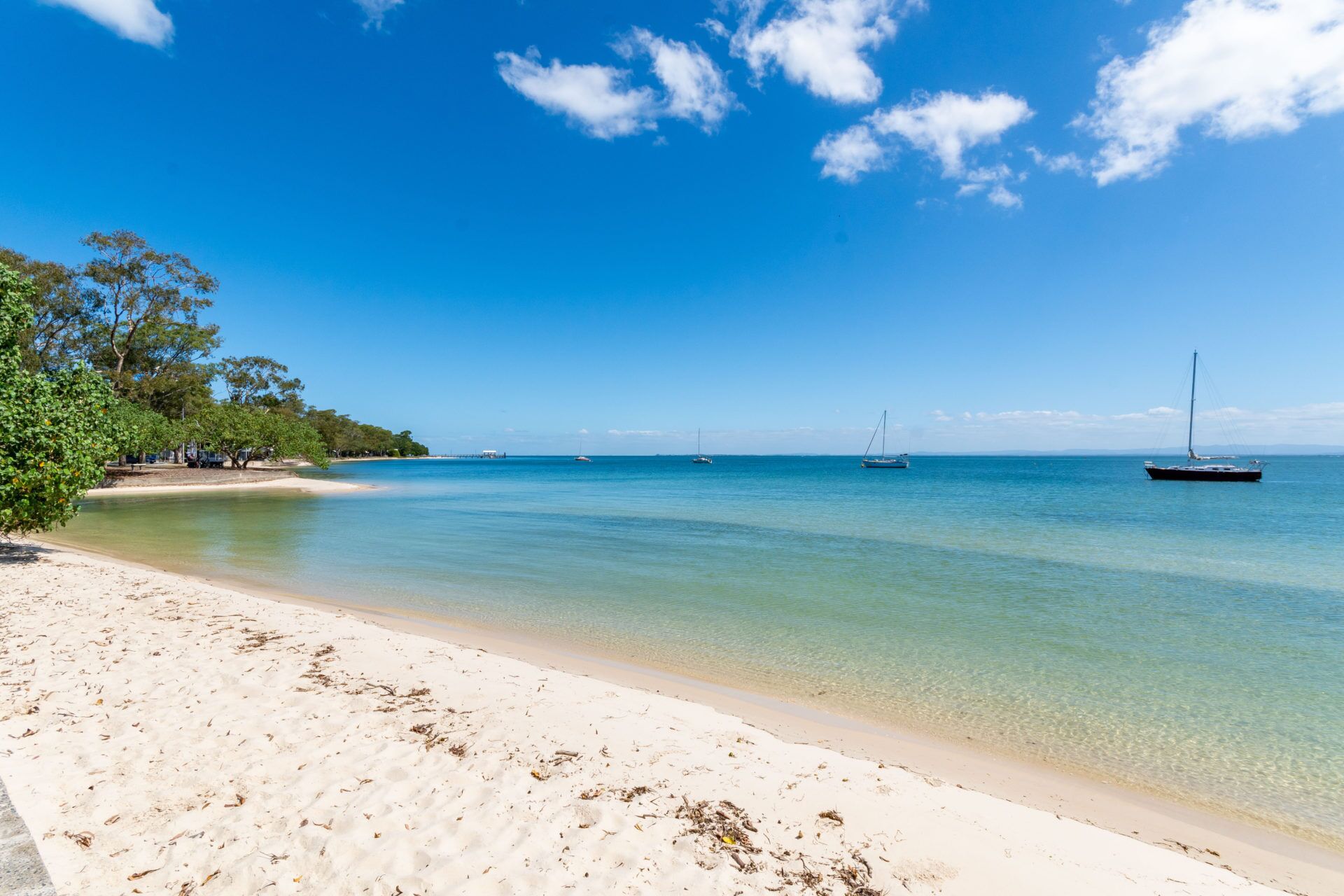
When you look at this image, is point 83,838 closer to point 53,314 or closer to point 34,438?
point 34,438

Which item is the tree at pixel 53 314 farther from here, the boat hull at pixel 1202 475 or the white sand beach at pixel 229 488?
the boat hull at pixel 1202 475

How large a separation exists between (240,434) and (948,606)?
224ft

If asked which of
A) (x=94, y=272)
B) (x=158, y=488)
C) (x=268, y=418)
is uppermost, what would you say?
(x=94, y=272)

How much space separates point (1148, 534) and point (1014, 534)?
6256mm

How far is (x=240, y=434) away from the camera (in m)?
59.0

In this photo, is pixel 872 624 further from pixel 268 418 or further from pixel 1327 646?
pixel 268 418

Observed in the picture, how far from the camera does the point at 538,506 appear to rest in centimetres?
3656

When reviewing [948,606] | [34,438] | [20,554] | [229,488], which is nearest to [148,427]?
[229,488]

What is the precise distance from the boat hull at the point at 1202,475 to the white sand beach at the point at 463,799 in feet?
256

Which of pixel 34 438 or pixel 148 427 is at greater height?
pixel 148 427

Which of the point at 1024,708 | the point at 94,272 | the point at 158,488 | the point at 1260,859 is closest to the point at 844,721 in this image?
the point at 1024,708

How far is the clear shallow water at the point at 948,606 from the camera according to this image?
22.5 ft

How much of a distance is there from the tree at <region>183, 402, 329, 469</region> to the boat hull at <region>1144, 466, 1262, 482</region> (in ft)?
332

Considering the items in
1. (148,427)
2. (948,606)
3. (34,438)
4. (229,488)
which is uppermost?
(148,427)
